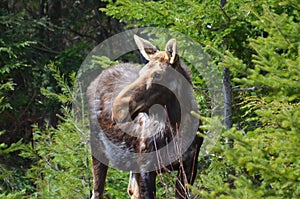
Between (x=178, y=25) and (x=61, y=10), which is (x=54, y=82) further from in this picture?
(x=178, y=25)

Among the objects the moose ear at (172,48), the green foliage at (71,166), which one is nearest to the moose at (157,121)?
the moose ear at (172,48)

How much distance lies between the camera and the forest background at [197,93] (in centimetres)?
393

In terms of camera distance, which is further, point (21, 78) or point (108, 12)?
point (21, 78)

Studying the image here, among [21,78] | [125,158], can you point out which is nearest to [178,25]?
[125,158]

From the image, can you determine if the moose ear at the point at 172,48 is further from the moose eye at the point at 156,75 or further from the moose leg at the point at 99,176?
the moose leg at the point at 99,176

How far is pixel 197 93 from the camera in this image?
7.63 meters

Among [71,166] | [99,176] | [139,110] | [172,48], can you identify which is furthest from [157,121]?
[71,166]

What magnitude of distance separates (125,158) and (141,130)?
2.32 ft

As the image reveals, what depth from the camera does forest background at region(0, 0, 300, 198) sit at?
12.9 feet

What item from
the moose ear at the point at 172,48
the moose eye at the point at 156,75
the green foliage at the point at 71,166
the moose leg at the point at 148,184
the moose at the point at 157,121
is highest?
the moose ear at the point at 172,48

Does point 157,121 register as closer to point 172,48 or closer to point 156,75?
point 156,75

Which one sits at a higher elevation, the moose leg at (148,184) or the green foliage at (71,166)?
the moose leg at (148,184)

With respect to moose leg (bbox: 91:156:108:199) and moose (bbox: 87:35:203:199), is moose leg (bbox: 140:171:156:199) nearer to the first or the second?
moose (bbox: 87:35:203:199)

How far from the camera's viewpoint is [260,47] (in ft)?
13.8
